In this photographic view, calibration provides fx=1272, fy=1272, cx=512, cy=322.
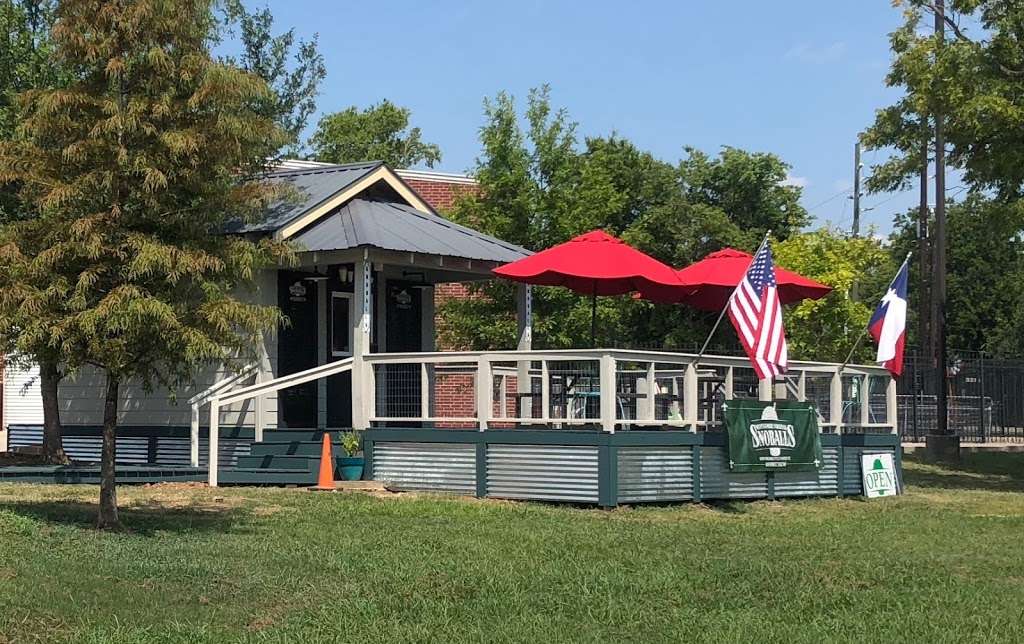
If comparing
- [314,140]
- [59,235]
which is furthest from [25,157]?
[314,140]

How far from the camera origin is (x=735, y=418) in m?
15.4

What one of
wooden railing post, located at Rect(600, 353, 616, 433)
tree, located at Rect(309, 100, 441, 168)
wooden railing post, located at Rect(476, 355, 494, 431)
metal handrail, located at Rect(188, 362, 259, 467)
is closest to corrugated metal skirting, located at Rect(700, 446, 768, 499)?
wooden railing post, located at Rect(600, 353, 616, 433)

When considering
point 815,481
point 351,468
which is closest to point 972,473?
point 815,481

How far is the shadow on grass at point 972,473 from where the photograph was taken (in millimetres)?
19500

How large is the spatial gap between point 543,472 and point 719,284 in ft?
15.0

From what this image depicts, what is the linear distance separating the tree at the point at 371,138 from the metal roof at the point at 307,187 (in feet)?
99.7

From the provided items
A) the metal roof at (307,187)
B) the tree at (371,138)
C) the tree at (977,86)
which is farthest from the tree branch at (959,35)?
the tree at (371,138)

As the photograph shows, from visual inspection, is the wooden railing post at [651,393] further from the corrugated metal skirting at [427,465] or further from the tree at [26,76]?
the tree at [26,76]

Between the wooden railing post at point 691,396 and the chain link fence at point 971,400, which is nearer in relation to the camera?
the wooden railing post at point 691,396

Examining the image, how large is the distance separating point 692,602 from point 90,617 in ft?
12.5

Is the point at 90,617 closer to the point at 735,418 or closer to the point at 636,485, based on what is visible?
the point at 636,485

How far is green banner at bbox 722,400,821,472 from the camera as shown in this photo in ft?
50.6

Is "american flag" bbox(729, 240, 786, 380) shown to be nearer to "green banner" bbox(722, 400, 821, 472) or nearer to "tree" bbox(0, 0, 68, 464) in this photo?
"green banner" bbox(722, 400, 821, 472)

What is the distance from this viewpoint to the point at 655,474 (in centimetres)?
1480
